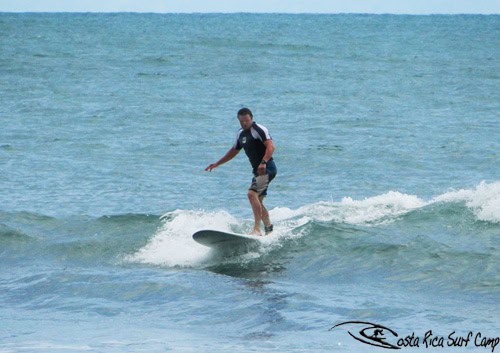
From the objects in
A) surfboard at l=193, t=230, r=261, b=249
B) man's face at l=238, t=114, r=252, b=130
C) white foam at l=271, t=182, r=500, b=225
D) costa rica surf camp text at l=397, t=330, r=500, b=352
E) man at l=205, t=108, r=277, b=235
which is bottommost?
costa rica surf camp text at l=397, t=330, r=500, b=352

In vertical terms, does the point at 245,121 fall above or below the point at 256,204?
above

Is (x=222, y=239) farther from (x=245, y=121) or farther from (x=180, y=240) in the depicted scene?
(x=245, y=121)

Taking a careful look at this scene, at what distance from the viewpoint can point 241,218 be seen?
16312 millimetres

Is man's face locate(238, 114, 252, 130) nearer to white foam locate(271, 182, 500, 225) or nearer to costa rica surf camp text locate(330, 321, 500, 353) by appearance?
white foam locate(271, 182, 500, 225)

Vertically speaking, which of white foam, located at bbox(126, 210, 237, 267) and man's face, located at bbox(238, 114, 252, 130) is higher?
man's face, located at bbox(238, 114, 252, 130)

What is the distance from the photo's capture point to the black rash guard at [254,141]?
13.0 m

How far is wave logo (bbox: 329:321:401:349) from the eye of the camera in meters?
8.95

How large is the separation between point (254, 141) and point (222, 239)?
1.48 metres

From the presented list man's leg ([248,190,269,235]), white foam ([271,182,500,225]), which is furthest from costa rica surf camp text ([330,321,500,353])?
white foam ([271,182,500,225])

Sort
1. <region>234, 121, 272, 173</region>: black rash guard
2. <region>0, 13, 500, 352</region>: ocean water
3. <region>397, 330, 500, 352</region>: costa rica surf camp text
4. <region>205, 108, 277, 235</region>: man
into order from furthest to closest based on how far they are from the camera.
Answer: <region>234, 121, 272, 173</region>: black rash guard < <region>205, 108, 277, 235</region>: man < <region>0, 13, 500, 352</region>: ocean water < <region>397, 330, 500, 352</region>: costa rica surf camp text

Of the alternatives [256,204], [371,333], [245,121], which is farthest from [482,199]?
[371,333]

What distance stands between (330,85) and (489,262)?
2925 cm

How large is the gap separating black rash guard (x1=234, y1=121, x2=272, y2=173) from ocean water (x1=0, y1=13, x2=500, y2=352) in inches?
53.8

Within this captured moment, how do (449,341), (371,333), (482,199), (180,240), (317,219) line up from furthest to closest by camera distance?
1. (482,199)
2. (317,219)
3. (180,240)
4. (371,333)
5. (449,341)
